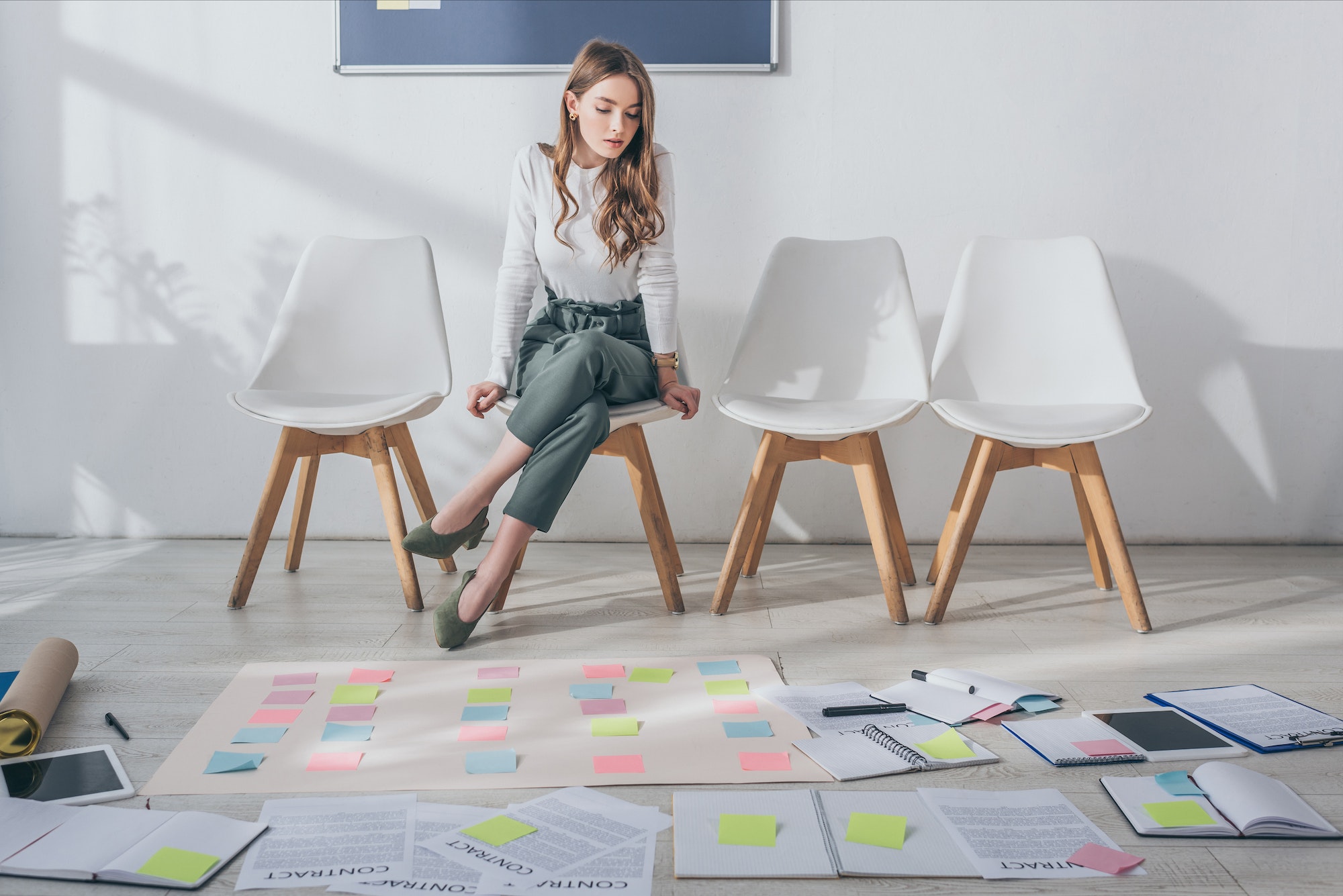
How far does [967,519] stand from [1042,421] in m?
0.26

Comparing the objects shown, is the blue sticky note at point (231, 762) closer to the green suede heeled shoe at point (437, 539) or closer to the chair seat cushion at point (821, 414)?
the green suede heeled shoe at point (437, 539)

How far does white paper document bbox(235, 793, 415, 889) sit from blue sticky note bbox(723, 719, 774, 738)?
1.54ft

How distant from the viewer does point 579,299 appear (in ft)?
7.04

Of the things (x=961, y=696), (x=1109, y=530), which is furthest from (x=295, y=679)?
(x=1109, y=530)

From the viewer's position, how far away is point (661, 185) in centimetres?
212

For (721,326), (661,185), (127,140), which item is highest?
(127,140)

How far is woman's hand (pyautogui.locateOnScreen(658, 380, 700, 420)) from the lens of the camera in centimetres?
207

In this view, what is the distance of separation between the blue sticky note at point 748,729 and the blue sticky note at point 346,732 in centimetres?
53

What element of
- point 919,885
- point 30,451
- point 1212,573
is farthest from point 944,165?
point 30,451

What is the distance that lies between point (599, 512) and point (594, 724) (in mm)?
1361

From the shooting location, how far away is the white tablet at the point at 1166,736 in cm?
137

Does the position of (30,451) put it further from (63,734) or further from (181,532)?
(63,734)

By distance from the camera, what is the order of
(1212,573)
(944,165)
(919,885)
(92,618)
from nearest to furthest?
(919,885), (92,618), (1212,573), (944,165)

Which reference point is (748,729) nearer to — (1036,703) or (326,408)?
(1036,703)
